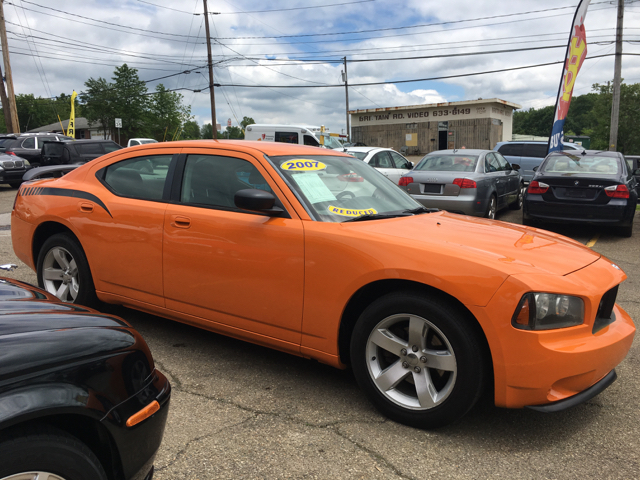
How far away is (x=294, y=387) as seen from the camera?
10.7ft

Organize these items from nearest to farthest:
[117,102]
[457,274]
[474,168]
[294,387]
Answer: [457,274] < [294,387] < [474,168] < [117,102]

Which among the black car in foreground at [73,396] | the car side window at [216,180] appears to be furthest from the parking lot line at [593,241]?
the black car in foreground at [73,396]

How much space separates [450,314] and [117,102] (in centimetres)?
7062

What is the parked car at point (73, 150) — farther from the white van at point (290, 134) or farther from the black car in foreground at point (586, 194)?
the black car in foreground at point (586, 194)

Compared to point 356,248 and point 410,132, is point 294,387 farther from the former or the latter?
point 410,132

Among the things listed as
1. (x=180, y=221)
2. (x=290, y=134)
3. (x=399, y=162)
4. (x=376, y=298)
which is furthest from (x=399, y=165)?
(x=376, y=298)

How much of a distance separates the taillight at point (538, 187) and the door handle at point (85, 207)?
762 cm

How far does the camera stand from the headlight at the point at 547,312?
7.95 ft

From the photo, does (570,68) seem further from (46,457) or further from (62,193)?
(46,457)

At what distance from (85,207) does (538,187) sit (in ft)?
25.1

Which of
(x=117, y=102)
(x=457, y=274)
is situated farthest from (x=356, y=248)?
(x=117, y=102)

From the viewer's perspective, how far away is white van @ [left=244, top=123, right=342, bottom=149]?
74.2ft

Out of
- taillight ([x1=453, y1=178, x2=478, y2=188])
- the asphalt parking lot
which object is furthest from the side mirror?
taillight ([x1=453, y1=178, x2=478, y2=188])

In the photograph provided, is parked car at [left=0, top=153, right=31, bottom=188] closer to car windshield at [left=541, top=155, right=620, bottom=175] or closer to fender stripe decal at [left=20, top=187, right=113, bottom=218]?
fender stripe decal at [left=20, top=187, right=113, bottom=218]
